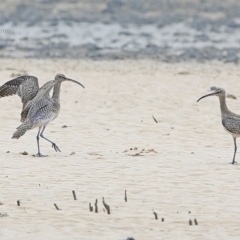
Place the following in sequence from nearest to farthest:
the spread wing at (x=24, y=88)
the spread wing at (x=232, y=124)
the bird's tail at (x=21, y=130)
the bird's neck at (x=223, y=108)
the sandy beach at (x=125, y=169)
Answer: the sandy beach at (x=125, y=169) → the spread wing at (x=232, y=124) → the bird's tail at (x=21, y=130) → the bird's neck at (x=223, y=108) → the spread wing at (x=24, y=88)

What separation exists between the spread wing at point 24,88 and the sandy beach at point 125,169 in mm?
722

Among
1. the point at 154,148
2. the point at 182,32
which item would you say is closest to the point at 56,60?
the point at 182,32

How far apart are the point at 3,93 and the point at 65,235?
6193 mm

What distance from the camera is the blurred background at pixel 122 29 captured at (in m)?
30.9

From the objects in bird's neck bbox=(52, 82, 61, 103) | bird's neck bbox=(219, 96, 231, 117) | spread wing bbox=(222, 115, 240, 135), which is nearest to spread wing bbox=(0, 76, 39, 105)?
bird's neck bbox=(52, 82, 61, 103)

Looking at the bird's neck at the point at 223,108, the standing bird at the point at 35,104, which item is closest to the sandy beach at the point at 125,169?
the standing bird at the point at 35,104

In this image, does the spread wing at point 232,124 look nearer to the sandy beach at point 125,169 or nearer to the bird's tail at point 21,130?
the sandy beach at point 125,169

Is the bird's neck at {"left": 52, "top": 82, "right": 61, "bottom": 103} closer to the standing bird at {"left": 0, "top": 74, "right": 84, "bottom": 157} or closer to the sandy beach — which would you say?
the standing bird at {"left": 0, "top": 74, "right": 84, "bottom": 157}

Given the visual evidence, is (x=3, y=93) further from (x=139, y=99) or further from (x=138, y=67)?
(x=138, y=67)

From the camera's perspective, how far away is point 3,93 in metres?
15.2

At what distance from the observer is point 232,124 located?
13.5m

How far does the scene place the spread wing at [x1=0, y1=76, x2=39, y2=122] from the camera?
14719mm

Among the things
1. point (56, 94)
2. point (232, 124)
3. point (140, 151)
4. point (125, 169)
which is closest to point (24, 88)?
point (56, 94)

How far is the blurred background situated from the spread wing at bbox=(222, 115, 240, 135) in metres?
15.8
